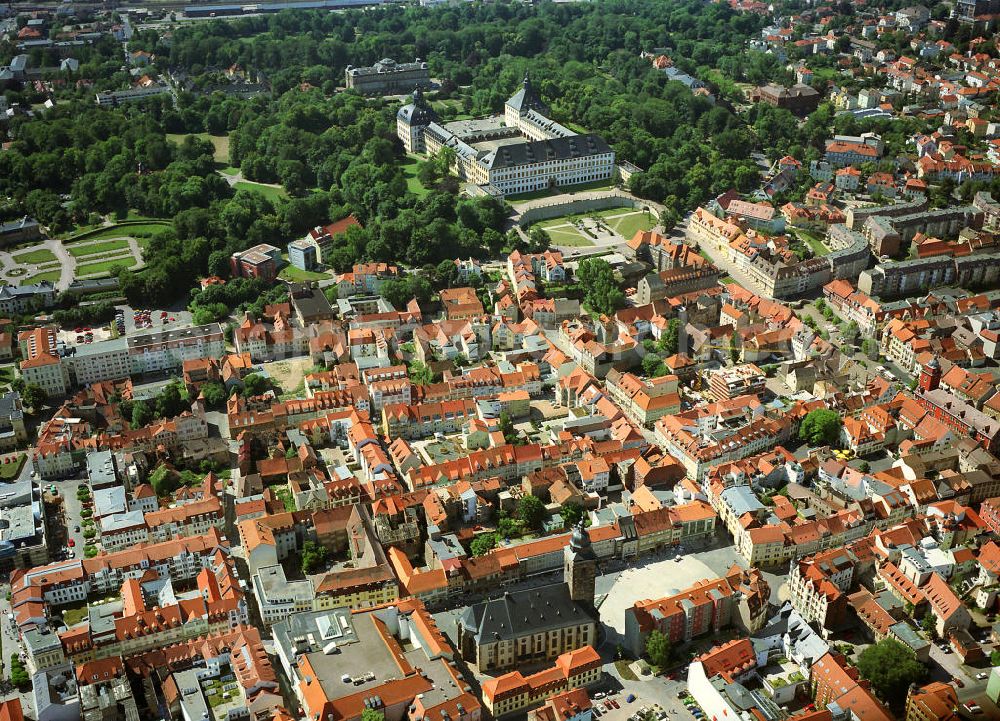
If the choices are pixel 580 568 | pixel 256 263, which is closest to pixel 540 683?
pixel 580 568

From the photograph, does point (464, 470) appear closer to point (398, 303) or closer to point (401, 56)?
point (398, 303)

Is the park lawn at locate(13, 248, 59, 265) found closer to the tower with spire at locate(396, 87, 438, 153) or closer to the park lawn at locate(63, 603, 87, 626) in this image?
the tower with spire at locate(396, 87, 438, 153)

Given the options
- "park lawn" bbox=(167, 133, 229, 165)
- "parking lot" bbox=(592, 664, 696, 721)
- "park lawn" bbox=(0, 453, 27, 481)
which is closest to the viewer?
"parking lot" bbox=(592, 664, 696, 721)

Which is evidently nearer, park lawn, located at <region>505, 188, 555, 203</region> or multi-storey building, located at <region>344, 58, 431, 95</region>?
park lawn, located at <region>505, 188, 555, 203</region>

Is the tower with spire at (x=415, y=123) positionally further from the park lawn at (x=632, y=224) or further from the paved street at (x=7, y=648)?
the paved street at (x=7, y=648)

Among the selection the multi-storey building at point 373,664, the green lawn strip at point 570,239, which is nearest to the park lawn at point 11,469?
the multi-storey building at point 373,664

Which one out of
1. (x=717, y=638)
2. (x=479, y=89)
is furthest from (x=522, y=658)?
(x=479, y=89)

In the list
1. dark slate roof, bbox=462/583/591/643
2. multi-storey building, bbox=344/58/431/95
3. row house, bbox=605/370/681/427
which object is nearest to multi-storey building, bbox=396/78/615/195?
multi-storey building, bbox=344/58/431/95

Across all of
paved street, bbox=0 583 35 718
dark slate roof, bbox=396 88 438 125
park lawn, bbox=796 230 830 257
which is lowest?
park lawn, bbox=796 230 830 257
